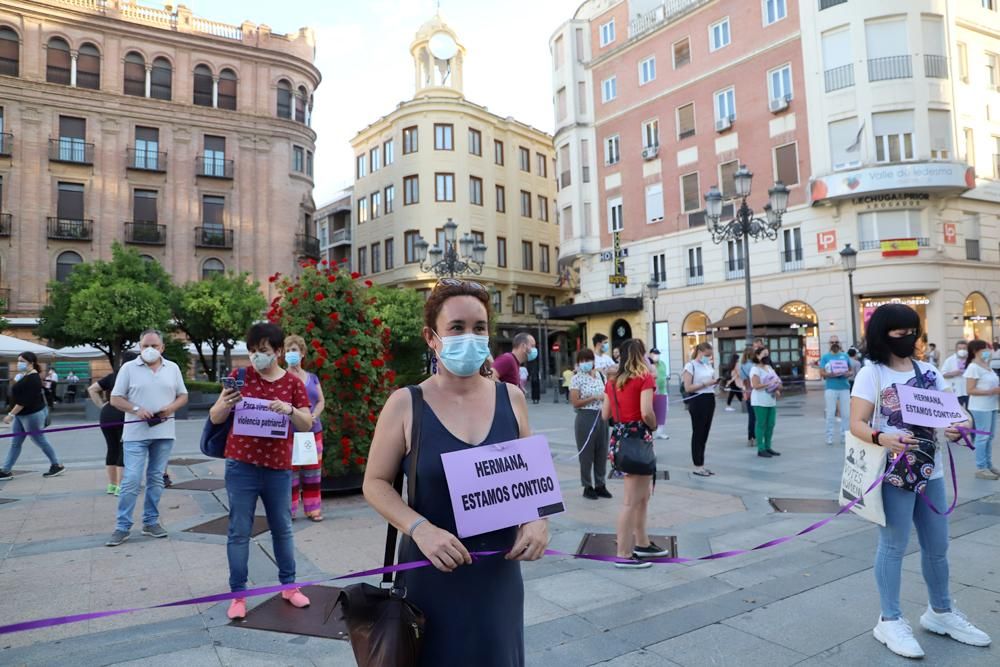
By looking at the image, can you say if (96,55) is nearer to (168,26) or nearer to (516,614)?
(168,26)

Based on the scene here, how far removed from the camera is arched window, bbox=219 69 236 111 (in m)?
35.1

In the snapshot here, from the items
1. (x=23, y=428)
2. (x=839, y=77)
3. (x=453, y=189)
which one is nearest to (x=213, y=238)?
(x=453, y=189)

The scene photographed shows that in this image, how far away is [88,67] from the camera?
1266 inches

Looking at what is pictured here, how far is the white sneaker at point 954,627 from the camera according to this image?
354 cm

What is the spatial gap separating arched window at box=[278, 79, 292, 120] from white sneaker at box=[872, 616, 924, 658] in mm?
38623

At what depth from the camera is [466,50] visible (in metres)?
46.6

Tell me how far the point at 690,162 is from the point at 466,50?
23.2 meters

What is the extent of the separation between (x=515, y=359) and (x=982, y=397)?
5.92 m

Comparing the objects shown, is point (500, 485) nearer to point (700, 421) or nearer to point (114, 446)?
point (114, 446)

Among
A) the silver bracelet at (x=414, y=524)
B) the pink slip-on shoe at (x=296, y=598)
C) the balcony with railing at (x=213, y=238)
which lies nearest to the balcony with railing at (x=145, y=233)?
the balcony with railing at (x=213, y=238)

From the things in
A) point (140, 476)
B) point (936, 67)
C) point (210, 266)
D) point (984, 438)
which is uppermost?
point (936, 67)

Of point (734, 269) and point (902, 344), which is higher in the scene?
point (734, 269)

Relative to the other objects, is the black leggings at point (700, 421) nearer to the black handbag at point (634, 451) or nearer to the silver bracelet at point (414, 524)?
the black handbag at point (634, 451)

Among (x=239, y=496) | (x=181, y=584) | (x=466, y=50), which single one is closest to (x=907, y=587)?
(x=239, y=496)
